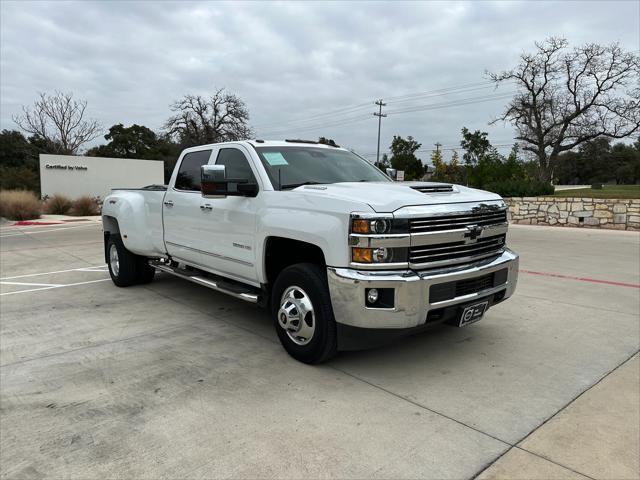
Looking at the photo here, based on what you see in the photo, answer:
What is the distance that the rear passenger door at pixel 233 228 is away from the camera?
447 centimetres

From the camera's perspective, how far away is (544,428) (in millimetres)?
3023

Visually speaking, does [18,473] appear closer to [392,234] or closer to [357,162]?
[392,234]

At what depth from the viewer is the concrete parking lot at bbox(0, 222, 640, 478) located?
2686 mm

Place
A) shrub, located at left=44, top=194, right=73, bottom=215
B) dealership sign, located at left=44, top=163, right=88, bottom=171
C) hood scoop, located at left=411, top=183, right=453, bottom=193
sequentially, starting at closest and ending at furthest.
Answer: hood scoop, located at left=411, top=183, right=453, bottom=193, shrub, located at left=44, top=194, right=73, bottom=215, dealership sign, located at left=44, top=163, right=88, bottom=171

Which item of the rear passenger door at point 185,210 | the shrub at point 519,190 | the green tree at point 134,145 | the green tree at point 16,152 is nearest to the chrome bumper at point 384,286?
the rear passenger door at point 185,210

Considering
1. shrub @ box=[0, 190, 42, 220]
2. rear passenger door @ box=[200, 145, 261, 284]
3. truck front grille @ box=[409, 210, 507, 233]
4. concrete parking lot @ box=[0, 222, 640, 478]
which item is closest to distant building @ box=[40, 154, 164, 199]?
shrub @ box=[0, 190, 42, 220]

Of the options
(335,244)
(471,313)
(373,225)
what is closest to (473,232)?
(471,313)

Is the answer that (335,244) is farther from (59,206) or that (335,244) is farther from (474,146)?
(474,146)

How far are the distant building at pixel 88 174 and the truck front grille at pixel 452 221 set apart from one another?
32.2 metres

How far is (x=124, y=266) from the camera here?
6.95m

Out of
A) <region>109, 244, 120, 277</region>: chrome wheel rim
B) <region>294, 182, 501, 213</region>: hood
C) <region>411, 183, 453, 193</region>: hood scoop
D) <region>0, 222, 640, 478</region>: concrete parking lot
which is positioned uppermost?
<region>411, 183, 453, 193</region>: hood scoop

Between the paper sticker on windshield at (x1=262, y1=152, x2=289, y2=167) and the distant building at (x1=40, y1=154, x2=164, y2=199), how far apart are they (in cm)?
3049

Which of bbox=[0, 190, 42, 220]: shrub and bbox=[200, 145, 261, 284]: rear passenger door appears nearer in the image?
bbox=[200, 145, 261, 284]: rear passenger door

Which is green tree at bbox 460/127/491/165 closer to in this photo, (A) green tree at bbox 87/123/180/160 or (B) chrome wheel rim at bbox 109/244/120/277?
(A) green tree at bbox 87/123/180/160
